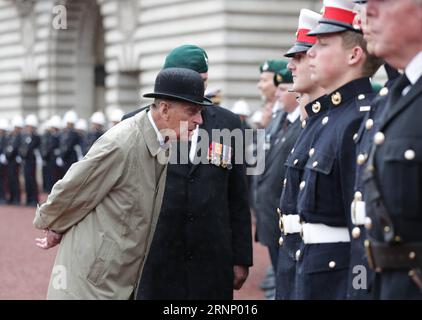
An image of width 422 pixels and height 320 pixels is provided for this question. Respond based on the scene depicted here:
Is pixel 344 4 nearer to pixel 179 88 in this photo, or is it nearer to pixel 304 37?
pixel 304 37

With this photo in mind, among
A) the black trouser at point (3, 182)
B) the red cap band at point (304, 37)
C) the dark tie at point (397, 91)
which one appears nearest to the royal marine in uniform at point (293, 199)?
the red cap band at point (304, 37)

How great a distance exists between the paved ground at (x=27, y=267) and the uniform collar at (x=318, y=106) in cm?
436

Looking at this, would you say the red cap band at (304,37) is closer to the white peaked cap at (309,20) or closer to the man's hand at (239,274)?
the white peaked cap at (309,20)

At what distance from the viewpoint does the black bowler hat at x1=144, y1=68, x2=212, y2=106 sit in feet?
16.6

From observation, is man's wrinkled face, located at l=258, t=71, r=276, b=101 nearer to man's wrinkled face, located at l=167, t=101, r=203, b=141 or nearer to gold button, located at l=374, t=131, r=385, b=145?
man's wrinkled face, located at l=167, t=101, r=203, b=141

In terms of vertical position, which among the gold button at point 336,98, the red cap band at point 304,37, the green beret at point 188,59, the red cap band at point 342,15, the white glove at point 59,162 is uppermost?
the red cap band at point 342,15

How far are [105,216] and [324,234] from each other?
1.03 m

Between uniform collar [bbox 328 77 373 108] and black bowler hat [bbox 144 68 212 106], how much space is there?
694mm

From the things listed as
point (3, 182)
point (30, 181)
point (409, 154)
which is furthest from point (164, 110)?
point (3, 182)

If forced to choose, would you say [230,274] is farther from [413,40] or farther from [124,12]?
[124,12]

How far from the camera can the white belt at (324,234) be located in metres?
4.61

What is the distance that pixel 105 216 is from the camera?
4750mm

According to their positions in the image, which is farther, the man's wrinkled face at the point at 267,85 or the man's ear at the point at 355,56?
the man's wrinkled face at the point at 267,85

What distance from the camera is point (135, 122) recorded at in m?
5.00
